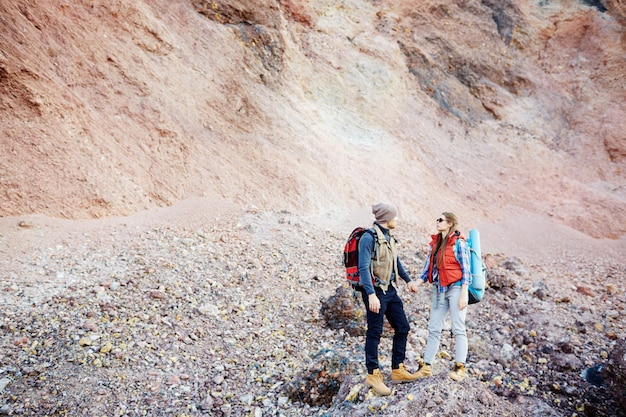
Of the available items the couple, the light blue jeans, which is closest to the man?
the couple

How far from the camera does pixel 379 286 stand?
373 centimetres

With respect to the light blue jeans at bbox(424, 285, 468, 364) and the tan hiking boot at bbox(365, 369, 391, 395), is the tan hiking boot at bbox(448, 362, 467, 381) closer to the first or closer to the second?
the light blue jeans at bbox(424, 285, 468, 364)

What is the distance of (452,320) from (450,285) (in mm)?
322

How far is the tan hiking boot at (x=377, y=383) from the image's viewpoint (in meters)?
3.72

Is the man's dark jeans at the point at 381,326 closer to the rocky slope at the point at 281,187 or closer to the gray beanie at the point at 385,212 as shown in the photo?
the rocky slope at the point at 281,187

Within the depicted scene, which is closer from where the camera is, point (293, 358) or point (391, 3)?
point (293, 358)

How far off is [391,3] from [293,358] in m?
18.2

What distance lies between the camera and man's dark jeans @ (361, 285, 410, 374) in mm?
3754

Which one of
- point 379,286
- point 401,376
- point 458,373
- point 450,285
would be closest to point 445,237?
point 450,285

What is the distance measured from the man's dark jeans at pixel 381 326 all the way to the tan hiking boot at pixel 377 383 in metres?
0.04

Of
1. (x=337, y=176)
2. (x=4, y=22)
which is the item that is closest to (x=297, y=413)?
(x=337, y=176)

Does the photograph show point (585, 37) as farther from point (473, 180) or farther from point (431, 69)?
point (473, 180)

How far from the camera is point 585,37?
778 inches

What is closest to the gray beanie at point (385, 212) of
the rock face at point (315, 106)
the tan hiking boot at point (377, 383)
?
the tan hiking boot at point (377, 383)
